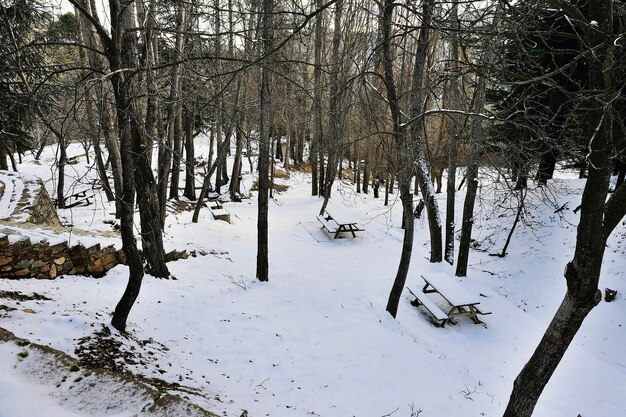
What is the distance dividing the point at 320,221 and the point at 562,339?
436 inches

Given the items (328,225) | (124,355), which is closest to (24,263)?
(124,355)

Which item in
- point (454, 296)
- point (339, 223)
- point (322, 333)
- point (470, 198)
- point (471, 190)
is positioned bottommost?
point (322, 333)

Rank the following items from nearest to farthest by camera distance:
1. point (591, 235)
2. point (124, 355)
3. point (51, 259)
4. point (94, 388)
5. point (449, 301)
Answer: point (94, 388), point (591, 235), point (124, 355), point (51, 259), point (449, 301)

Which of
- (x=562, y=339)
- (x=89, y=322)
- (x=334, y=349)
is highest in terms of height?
(x=562, y=339)

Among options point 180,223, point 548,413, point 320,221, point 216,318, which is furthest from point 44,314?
point 320,221

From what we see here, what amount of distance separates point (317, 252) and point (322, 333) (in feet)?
17.3

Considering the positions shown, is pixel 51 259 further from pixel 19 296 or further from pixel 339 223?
pixel 339 223

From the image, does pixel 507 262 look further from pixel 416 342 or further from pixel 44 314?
pixel 44 314

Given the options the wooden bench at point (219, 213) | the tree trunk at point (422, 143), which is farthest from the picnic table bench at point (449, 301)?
the wooden bench at point (219, 213)

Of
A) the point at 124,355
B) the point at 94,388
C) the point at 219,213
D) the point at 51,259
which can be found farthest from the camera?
the point at 219,213

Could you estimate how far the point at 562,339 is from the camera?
3182mm

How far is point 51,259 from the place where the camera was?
579 centimetres

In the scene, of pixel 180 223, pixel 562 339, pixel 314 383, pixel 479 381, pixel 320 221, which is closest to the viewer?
pixel 562 339

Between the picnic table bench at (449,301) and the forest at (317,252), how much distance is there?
4.6 inches
